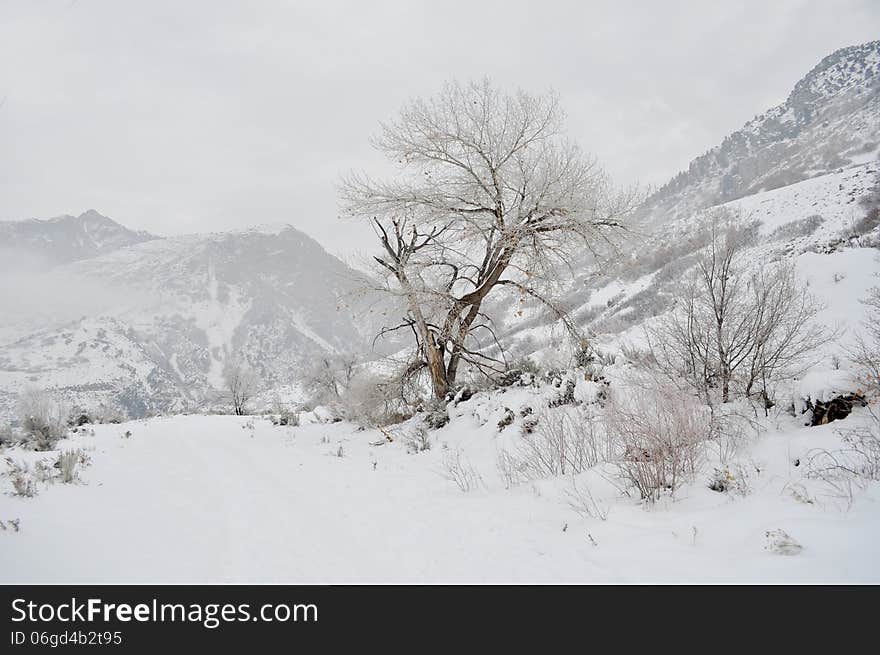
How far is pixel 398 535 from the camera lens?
395cm

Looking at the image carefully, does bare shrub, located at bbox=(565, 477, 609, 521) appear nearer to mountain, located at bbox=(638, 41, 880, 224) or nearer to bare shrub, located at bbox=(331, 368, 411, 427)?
bare shrub, located at bbox=(331, 368, 411, 427)

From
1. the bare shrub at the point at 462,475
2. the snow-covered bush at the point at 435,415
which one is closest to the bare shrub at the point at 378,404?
the snow-covered bush at the point at 435,415

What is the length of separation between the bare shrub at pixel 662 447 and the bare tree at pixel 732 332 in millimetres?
1673

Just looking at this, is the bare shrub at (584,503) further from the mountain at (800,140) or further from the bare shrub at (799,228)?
the mountain at (800,140)

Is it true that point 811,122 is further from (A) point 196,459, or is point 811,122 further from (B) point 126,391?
(B) point 126,391

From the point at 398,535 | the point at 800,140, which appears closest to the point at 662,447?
the point at 398,535

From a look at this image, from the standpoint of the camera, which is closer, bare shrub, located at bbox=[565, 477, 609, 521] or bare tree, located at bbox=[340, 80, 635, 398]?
bare shrub, located at bbox=[565, 477, 609, 521]

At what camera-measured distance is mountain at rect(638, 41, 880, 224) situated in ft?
297

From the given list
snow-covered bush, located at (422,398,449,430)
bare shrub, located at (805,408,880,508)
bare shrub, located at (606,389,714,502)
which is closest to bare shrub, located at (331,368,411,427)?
snow-covered bush, located at (422,398,449,430)

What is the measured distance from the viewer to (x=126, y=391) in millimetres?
116688

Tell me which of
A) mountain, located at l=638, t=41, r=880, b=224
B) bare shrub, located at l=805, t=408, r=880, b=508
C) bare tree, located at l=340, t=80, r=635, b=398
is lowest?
bare shrub, located at l=805, t=408, r=880, b=508

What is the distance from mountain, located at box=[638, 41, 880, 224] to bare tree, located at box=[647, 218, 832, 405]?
3666 inches
